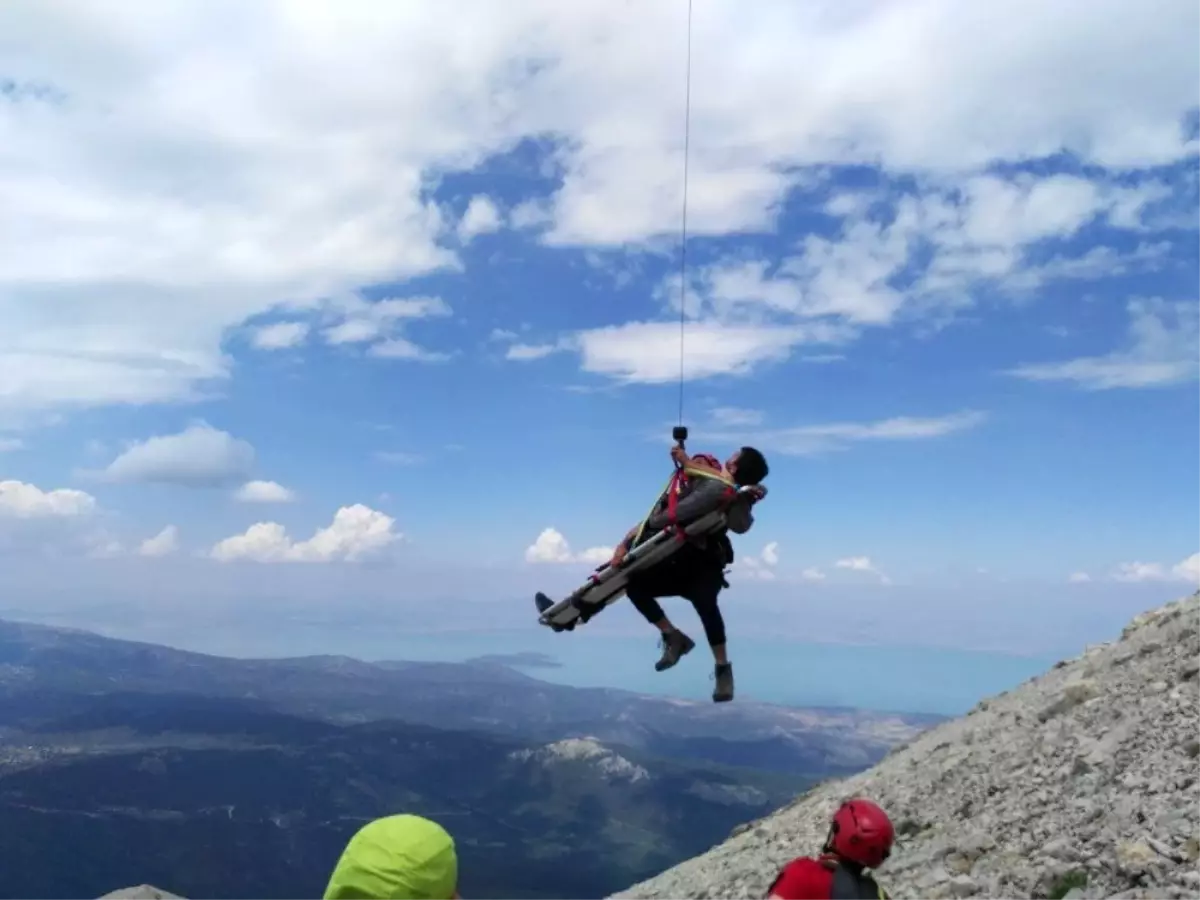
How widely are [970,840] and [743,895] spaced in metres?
4.64

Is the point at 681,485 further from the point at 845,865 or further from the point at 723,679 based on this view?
the point at 845,865

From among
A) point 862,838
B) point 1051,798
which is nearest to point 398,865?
point 862,838

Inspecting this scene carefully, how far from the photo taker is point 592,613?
1375 cm

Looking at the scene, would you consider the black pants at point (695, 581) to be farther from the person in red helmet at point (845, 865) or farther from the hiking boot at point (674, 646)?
the person in red helmet at point (845, 865)

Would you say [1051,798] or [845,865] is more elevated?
[845,865]

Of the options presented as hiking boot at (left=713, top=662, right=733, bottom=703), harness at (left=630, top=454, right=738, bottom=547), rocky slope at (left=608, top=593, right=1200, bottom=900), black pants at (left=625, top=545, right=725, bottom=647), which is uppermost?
harness at (left=630, top=454, right=738, bottom=547)

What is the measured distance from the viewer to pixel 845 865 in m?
6.24

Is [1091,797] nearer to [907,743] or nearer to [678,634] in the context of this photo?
[678,634]

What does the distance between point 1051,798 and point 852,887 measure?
29.3ft

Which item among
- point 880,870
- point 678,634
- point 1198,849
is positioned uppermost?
point 678,634

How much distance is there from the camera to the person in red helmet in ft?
19.9

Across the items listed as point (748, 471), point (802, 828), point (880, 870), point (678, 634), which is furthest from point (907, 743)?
point (748, 471)

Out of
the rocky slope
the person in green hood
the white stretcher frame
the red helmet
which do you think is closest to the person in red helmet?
the red helmet

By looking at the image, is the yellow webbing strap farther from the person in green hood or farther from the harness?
the person in green hood
